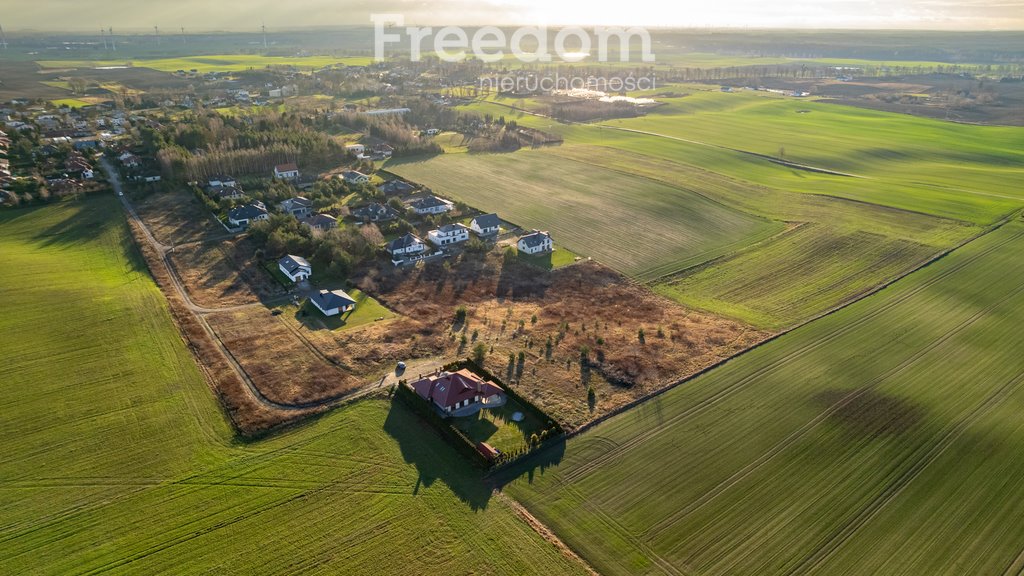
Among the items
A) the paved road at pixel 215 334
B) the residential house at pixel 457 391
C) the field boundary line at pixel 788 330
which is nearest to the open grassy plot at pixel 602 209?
the field boundary line at pixel 788 330

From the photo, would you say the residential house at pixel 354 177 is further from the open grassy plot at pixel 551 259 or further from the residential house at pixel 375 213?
the open grassy plot at pixel 551 259

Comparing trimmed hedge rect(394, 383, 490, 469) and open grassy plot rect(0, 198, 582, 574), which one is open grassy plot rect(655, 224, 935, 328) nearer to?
trimmed hedge rect(394, 383, 490, 469)

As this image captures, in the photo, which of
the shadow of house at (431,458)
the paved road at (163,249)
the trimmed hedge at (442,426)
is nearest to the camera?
the shadow of house at (431,458)

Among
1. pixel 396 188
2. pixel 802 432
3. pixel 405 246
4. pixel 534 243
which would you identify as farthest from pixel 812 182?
pixel 802 432

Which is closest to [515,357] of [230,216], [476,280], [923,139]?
[476,280]

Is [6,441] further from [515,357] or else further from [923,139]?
[923,139]

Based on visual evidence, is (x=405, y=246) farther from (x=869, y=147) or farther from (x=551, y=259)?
(x=869, y=147)
